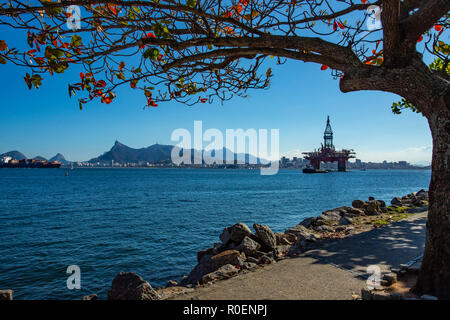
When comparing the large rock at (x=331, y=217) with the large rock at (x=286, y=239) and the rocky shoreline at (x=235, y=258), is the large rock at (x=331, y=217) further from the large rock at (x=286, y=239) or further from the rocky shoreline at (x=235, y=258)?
the large rock at (x=286, y=239)

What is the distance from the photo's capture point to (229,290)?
450cm

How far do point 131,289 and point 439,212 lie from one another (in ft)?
16.8

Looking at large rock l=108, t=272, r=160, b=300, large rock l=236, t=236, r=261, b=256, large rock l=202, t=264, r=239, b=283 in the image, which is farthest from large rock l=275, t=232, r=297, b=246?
large rock l=108, t=272, r=160, b=300

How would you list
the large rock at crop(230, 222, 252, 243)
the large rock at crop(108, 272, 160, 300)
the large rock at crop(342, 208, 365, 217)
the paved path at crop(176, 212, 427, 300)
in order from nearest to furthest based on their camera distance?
the paved path at crop(176, 212, 427, 300)
the large rock at crop(108, 272, 160, 300)
the large rock at crop(230, 222, 252, 243)
the large rock at crop(342, 208, 365, 217)

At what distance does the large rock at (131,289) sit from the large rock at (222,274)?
969 millimetres

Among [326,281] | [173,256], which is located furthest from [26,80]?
[173,256]

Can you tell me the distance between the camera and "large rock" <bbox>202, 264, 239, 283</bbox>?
17.2 ft

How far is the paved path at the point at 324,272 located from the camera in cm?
424

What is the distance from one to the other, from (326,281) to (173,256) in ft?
27.0

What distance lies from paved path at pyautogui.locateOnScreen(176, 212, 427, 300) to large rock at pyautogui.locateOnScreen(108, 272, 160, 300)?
690mm

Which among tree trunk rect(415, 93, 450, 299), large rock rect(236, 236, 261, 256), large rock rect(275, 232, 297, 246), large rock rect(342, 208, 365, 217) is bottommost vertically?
large rock rect(275, 232, 297, 246)

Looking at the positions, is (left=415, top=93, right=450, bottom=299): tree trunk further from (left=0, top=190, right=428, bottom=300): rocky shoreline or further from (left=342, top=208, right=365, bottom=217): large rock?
(left=342, top=208, right=365, bottom=217): large rock

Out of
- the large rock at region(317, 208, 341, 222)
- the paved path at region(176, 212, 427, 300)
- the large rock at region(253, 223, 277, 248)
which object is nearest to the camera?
the paved path at region(176, 212, 427, 300)

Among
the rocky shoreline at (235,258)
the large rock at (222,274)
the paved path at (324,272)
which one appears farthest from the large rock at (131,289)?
the large rock at (222,274)
